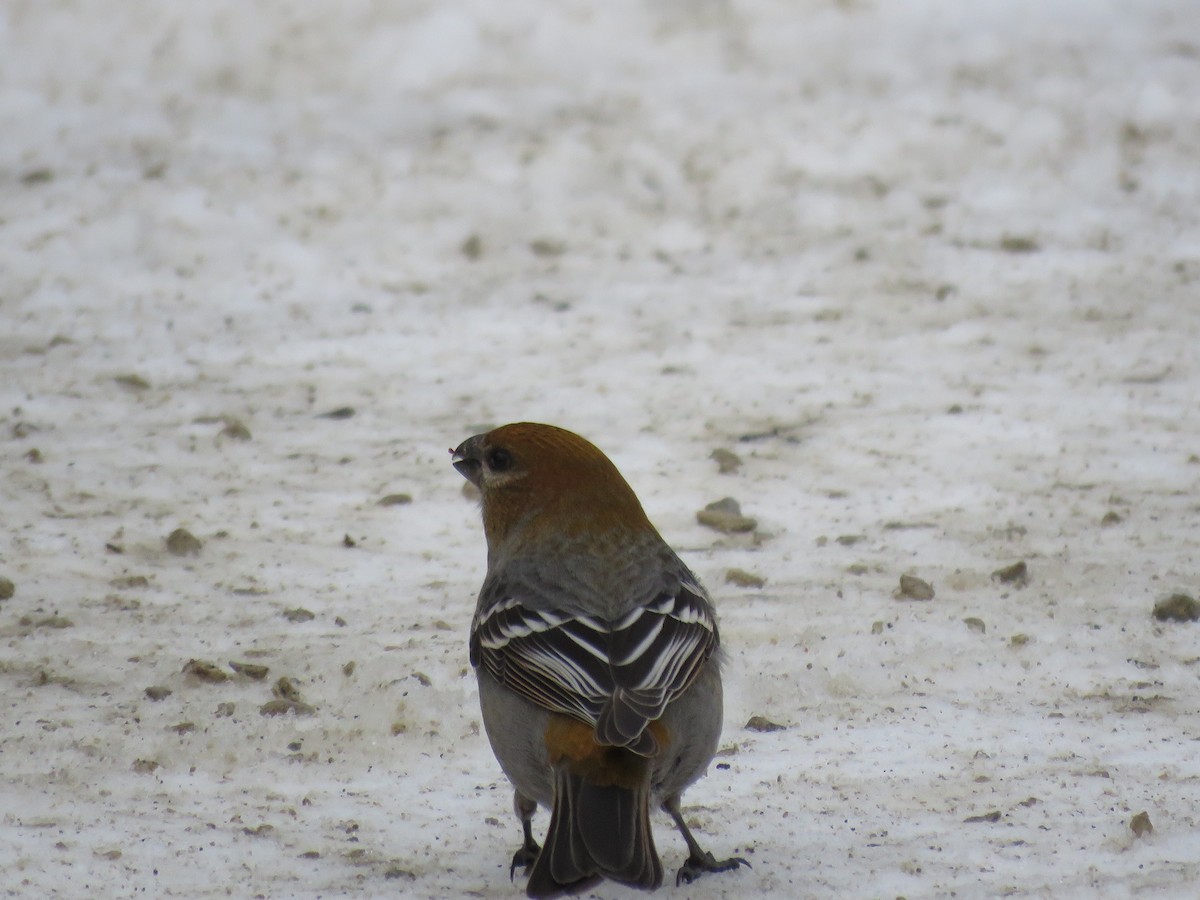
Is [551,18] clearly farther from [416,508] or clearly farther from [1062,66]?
[416,508]

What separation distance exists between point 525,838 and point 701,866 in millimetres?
500

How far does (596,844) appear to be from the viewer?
341cm

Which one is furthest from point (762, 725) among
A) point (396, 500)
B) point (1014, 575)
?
point (396, 500)

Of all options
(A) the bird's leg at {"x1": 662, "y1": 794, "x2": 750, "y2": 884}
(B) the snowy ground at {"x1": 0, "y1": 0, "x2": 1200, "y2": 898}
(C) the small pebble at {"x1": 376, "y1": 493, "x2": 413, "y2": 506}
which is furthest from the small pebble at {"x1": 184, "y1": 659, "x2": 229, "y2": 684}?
(A) the bird's leg at {"x1": 662, "y1": 794, "x2": 750, "y2": 884}

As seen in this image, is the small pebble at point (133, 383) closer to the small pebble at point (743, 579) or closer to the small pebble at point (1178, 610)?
the small pebble at point (743, 579)

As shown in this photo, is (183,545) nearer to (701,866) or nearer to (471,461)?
(471,461)

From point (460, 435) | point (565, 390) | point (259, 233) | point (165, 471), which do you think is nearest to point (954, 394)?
point (565, 390)

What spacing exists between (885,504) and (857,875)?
2.76 metres

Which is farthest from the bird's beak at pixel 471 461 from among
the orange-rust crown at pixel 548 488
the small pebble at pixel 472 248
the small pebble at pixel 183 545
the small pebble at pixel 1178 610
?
the small pebble at pixel 472 248

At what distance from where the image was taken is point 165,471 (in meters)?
6.58

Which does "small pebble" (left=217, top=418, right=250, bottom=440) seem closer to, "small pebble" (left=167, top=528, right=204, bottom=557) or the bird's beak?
"small pebble" (left=167, top=528, right=204, bottom=557)

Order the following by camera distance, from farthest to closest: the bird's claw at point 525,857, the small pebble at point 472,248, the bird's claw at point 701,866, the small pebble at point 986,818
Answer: the small pebble at point 472,248 < the small pebble at point 986,818 < the bird's claw at point 525,857 < the bird's claw at point 701,866

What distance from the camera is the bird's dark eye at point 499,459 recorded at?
178 inches

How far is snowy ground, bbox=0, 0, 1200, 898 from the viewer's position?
4262 mm
